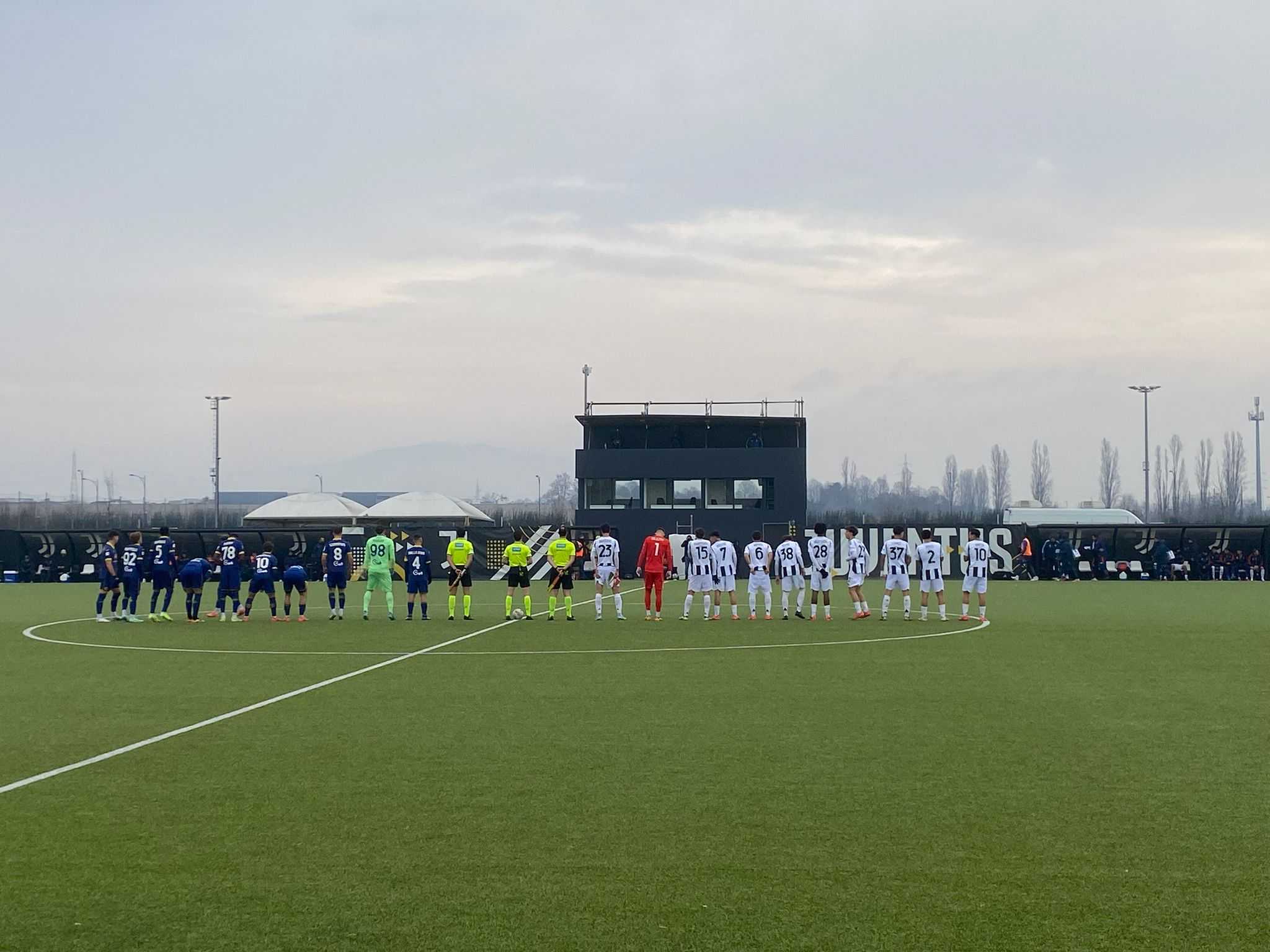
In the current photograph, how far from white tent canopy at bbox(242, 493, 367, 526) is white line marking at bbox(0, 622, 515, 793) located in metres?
63.8

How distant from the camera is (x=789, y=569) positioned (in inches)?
1160

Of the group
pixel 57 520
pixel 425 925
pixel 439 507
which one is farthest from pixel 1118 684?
pixel 57 520

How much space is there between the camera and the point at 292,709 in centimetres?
1375

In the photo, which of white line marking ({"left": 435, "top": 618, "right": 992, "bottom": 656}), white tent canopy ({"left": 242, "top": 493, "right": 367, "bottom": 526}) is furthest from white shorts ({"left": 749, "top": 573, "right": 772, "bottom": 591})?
white tent canopy ({"left": 242, "top": 493, "right": 367, "bottom": 526})

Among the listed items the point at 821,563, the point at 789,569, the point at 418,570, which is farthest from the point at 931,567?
the point at 418,570

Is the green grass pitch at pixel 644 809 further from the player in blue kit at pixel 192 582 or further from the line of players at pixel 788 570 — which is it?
the player in blue kit at pixel 192 582

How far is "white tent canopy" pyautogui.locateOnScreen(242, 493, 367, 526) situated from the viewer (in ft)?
274

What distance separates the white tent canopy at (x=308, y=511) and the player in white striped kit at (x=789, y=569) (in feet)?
179

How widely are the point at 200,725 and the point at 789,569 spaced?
1842cm

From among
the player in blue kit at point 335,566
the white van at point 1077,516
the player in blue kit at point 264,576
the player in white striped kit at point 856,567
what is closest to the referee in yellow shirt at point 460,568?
the player in blue kit at point 335,566

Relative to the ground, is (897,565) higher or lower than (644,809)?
higher

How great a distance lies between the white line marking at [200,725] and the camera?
998 centimetres

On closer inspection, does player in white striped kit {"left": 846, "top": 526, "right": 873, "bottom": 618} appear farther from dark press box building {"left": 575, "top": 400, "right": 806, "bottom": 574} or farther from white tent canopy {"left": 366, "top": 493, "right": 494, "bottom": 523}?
white tent canopy {"left": 366, "top": 493, "right": 494, "bottom": 523}

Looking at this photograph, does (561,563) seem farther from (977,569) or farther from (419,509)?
(419,509)
